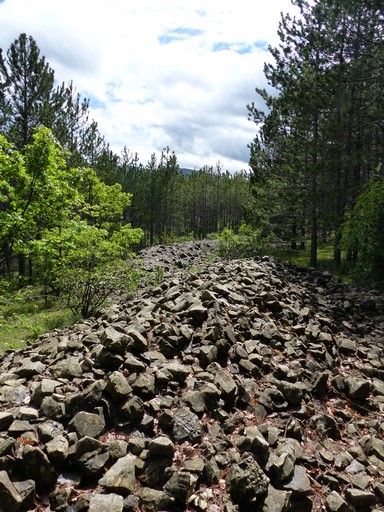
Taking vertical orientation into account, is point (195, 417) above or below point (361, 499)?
above

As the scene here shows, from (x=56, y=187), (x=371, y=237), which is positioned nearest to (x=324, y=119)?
(x=371, y=237)

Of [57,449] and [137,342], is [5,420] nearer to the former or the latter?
[57,449]

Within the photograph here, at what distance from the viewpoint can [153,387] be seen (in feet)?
15.5

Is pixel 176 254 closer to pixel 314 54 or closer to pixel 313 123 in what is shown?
pixel 313 123

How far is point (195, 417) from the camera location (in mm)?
4465

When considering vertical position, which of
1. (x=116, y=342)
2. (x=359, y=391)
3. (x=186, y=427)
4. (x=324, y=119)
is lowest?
(x=359, y=391)

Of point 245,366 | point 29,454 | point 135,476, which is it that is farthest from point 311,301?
point 29,454

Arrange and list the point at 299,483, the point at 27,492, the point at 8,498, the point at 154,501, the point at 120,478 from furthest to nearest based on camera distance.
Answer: the point at 299,483 → the point at 120,478 → the point at 154,501 → the point at 27,492 → the point at 8,498

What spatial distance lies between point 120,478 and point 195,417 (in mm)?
1295

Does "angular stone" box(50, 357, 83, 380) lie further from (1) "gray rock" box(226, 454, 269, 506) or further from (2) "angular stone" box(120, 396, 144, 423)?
(1) "gray rock" box(226, 454, 269, 506)

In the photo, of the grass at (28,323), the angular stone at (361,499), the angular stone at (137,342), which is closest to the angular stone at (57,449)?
the angular stone at (137,342)

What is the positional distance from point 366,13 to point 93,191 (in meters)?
17.1

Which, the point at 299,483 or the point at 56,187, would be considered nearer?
the point at 299,483

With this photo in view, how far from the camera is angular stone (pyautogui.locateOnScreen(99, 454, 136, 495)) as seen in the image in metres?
3.36
